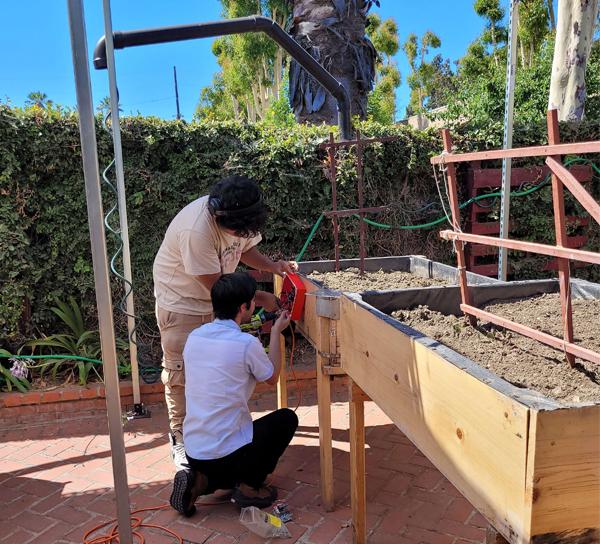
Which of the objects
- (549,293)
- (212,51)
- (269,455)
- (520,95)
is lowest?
(269,455)

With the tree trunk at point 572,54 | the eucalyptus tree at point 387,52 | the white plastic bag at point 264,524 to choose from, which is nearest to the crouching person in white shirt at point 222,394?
the white plastic bag at point 264,524

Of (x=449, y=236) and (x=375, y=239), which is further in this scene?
(x=375, y=239)

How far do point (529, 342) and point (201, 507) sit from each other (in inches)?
76.9

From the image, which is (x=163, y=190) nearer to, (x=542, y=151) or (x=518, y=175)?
(x=518, y=175)

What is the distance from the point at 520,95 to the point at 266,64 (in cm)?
2254

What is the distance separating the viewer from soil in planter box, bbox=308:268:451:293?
3295mm

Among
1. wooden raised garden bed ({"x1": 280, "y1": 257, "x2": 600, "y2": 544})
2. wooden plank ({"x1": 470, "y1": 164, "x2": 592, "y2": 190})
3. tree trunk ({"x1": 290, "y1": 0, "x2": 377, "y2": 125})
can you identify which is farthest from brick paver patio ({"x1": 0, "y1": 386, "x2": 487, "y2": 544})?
tree trunk ({"x1": 290, "y1": 0, "x2": 377, "y2": 125})

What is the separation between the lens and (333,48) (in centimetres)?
673

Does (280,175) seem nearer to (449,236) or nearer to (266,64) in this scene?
(449,236)

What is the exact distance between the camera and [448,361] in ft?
4.96

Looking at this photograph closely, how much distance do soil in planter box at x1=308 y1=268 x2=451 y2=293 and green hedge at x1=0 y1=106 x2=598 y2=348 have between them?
127 cm

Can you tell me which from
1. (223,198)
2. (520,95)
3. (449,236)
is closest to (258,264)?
(223,198)

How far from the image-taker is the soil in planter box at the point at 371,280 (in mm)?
3295

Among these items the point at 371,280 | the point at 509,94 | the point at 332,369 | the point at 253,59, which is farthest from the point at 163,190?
the point at 253,59
